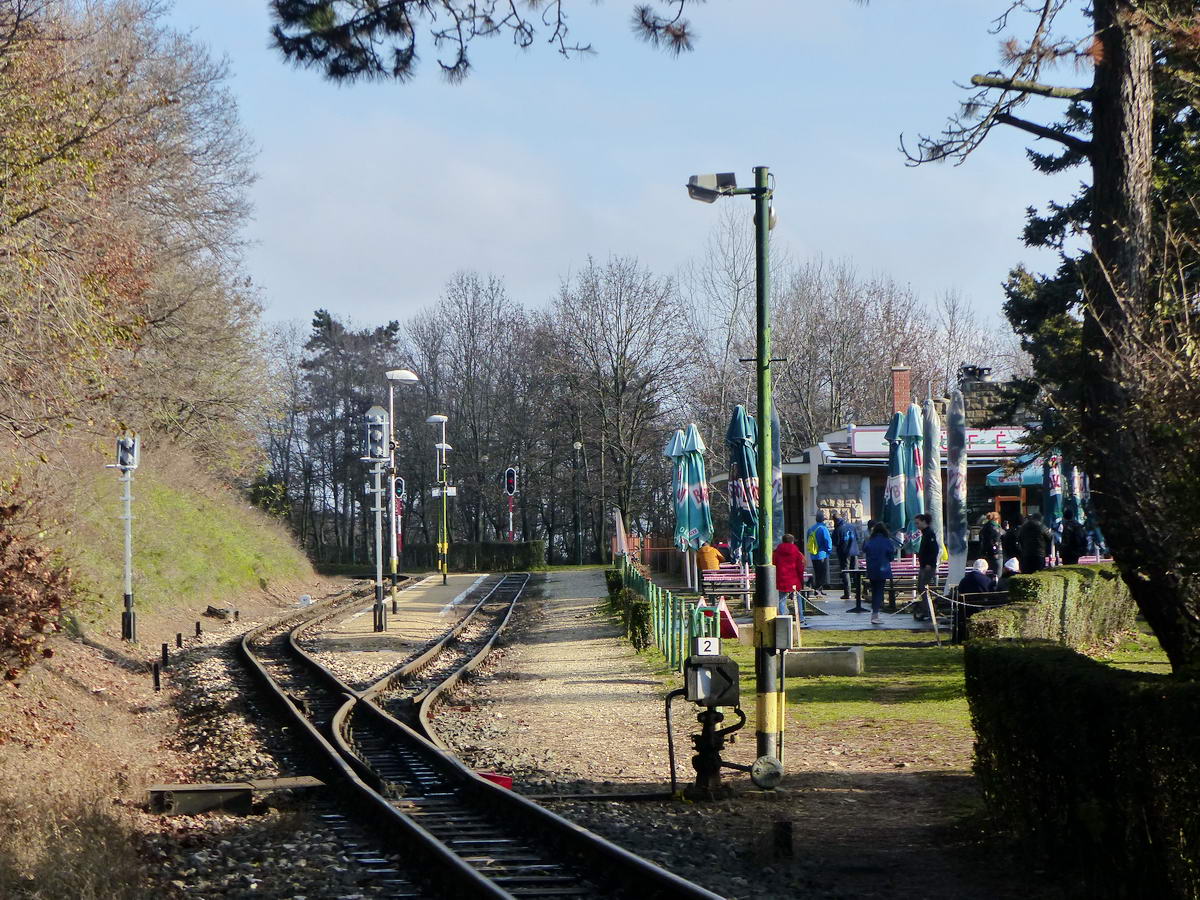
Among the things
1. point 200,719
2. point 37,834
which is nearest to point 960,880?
point 37,834

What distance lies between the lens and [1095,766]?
6.46 m

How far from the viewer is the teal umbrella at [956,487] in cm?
2167

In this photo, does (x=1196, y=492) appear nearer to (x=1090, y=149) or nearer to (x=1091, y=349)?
(x=1091, y=349)

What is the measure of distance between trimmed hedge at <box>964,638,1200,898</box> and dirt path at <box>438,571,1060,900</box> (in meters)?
0.36

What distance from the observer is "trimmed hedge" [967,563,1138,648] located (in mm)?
14766

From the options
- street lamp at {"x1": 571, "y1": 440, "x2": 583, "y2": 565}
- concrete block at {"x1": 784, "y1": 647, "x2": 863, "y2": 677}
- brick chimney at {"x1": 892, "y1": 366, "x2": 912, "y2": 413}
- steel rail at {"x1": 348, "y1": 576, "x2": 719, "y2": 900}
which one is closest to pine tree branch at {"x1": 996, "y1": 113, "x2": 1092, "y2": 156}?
steel rail at {"x1": 348, "y1": 576, "x2": 719, "y2": 900}

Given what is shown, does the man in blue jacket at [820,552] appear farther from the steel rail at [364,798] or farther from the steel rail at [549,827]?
the steel rail at [549,827]

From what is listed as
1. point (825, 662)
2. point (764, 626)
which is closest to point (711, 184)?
point (764, 626)

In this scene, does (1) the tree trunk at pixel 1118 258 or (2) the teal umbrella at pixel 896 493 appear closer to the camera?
(1) the tree trunk at pixel 1118 258

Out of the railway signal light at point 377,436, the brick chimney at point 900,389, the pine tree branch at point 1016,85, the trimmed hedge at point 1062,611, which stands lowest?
the trimmed hedge at point 1062,611

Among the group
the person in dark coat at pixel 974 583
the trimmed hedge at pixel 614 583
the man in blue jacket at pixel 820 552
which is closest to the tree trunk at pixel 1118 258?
the person in dark coat at pixel 974 583

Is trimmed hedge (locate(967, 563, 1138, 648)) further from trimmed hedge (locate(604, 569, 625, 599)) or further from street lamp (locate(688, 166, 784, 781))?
trimmed hedge (locate(604, 569, 625, 599))

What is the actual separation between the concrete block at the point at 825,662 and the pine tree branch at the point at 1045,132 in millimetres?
7794

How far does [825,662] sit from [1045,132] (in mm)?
8131
